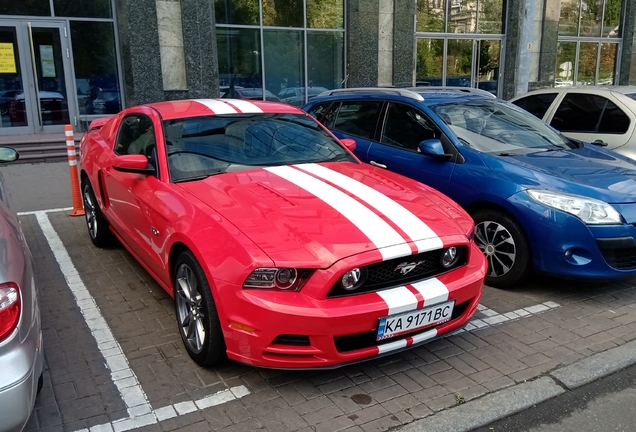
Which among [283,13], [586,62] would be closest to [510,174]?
[283,13]

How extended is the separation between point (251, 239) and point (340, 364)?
867 mm

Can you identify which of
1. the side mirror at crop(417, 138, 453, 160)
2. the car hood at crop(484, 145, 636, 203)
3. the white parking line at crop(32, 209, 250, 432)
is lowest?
the white parking line at crop(32, 209, 250, 432)

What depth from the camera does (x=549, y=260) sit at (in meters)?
4.52

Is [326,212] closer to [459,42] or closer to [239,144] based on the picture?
[239,144]

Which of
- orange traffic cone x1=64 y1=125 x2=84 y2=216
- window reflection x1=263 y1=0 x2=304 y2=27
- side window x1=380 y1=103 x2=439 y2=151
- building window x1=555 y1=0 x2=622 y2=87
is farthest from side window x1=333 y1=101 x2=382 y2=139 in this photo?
building window x1=555 y1=0 x2=622 y2=87

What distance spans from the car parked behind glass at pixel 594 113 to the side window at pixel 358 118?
2940 millimetres

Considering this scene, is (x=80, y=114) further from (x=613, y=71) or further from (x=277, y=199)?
(x=613, y=71)

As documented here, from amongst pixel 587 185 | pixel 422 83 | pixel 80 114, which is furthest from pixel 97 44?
pixel 587 185

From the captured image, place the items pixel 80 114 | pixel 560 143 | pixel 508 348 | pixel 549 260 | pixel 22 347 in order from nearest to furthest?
pixel 22 347 → pixel 508 348 → pixel 549 260 → pixel 560 143 → pixel 80 114

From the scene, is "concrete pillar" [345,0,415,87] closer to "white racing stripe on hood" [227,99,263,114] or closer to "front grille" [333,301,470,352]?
"white racing stripe on hood" [227,99,263,114]

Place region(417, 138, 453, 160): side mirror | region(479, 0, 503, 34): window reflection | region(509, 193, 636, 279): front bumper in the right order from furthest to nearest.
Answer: region(479, 0, 503, 34): window reflection < region(417, 138, 453, 160): side mirror < region(509, 193, 636, 279): front bumper

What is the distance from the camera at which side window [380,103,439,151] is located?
5.57 meters

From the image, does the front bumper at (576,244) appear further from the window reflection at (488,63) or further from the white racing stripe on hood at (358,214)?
the window reflection at (488,63)

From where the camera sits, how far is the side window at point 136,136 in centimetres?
453
